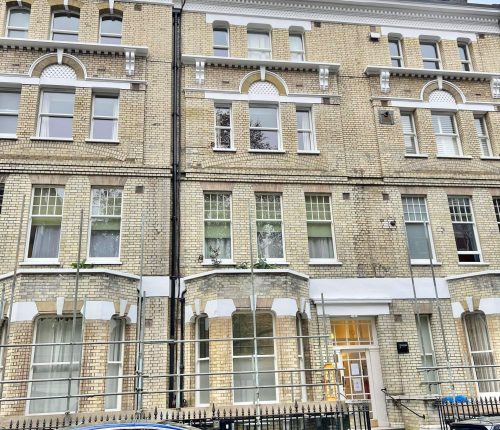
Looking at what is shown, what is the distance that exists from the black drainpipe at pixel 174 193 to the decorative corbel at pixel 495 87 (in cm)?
1204

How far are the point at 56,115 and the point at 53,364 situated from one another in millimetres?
7872

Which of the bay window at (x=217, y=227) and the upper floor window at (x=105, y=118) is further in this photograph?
the upper floor window at (x=105, y=118)

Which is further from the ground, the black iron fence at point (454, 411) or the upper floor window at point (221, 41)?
the upper floor window at point (221, 41)

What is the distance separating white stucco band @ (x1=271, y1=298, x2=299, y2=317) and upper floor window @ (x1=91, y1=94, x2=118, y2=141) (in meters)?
7.47

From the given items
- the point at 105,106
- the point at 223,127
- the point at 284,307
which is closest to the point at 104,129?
the point at 105,106

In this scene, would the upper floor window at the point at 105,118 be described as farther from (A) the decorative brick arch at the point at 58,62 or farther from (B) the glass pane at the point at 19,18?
(B) the glass pane at the point at 19,18

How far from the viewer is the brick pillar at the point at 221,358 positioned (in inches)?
508

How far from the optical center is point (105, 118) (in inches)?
631

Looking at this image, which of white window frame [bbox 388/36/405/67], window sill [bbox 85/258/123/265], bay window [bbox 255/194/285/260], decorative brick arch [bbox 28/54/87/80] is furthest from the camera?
white window frame [bbox 388/36/405/67]

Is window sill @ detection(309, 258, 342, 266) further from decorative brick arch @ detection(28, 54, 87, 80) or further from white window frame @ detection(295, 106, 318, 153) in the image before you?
decorative brick arch @ detection(28, 54, 87, 80)

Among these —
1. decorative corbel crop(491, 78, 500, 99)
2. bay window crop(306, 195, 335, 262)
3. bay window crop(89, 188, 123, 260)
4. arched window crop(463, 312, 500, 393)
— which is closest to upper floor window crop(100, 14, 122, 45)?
bay window crop(89, 188, 123, 260)

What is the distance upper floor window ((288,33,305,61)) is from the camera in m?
18.2

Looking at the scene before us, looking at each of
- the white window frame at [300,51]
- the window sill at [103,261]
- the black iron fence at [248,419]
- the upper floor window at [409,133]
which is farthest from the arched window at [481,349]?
the window sill at [103,261]

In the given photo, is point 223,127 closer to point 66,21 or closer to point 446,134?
point 66,21
